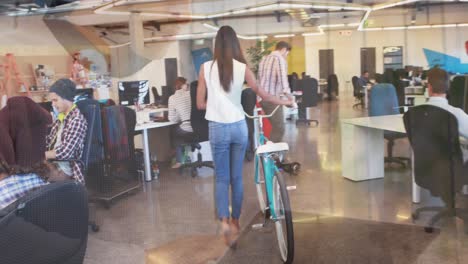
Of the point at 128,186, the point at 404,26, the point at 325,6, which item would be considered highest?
the point at 325,6

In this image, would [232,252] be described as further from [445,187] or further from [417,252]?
[445,187]

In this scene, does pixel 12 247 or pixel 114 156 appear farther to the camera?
pixel 114 156

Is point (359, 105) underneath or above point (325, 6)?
underneath

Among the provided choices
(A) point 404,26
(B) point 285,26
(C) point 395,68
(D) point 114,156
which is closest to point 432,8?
(A) point 404,26

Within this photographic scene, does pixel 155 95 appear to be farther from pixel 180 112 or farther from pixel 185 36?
pixel 185 36

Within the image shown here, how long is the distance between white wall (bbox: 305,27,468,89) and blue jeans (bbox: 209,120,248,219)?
624 mm

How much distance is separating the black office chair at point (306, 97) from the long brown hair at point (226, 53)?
→ 1.53 ft

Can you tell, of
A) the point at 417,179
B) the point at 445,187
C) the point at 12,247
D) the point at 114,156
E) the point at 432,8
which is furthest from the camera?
the point at 114,156

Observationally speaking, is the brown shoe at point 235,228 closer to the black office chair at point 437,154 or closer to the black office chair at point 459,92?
the black office chair at point 437,154

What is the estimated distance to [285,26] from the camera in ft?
9.15

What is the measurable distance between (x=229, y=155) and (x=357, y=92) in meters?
0.97

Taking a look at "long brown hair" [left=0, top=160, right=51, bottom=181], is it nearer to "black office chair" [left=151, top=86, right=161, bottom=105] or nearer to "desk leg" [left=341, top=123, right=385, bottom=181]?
"black office chair" [left=151, top=86, right=161, bottom=105]

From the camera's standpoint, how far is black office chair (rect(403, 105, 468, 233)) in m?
2.58

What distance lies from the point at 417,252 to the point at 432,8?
4.81ft
